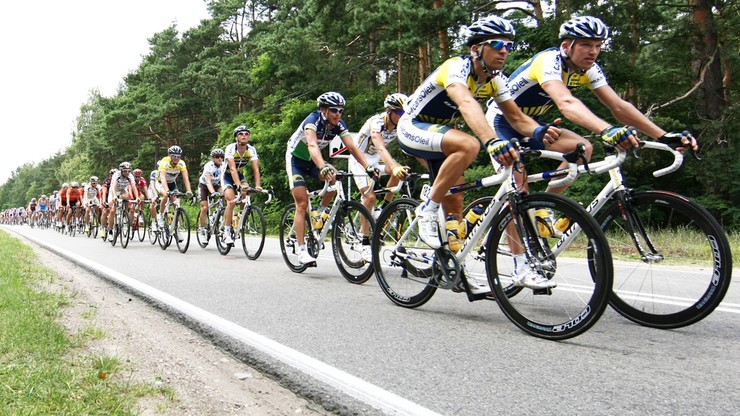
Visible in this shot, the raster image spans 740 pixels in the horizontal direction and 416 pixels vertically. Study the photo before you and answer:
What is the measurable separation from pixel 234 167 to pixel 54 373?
690 centimetres

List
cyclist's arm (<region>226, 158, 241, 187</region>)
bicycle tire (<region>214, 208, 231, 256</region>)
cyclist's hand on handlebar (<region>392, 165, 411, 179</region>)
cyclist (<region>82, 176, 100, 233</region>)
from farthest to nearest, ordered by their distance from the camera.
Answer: cyclist (<region>82, 176, 100, 233</region>), bicycle tire (<region>214, 208, 231, 256</region>), cyclist's arm (<region>226, 158, 241, 187</region>), cyclist's hand on handlebar (<region>392, 165, 411, 179</region>)

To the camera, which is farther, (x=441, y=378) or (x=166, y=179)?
(x=166, y=179)

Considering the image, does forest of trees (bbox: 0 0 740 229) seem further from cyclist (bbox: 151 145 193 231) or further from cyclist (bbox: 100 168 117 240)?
cyclist (bbox: 151 145 193 231)

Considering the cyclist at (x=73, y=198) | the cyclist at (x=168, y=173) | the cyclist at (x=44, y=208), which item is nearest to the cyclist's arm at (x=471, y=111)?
the cyclist at (x=168, y=173)

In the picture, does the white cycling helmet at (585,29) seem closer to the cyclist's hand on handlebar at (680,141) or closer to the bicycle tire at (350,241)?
the cyclist's hand on handlebar at (680,141)

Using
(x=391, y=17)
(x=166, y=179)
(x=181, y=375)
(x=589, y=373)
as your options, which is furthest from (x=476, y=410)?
(x=391, y=17)

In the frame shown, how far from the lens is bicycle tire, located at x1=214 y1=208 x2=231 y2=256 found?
32.8 feet

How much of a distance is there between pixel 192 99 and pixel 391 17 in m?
27.6

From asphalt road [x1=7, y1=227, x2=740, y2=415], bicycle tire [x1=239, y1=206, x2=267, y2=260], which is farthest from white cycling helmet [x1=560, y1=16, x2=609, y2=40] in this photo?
bicycle tire [x1=239, y1=206, x2=267, y2=260]

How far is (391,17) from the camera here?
19.3 meters

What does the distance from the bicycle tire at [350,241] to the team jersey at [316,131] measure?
0.95m

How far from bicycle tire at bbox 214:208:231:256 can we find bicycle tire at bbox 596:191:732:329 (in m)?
7.26

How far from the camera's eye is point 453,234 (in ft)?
14.3

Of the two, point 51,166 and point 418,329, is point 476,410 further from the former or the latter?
point 51,166
